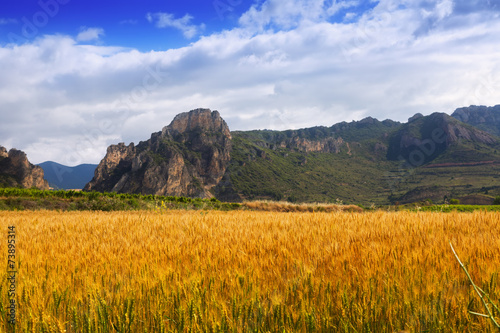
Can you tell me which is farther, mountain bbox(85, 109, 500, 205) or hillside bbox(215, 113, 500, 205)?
mountain bbox(85, 109, 500, 205)

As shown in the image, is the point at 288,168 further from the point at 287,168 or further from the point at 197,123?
the point at 197,123

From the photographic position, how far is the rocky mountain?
87188 mm

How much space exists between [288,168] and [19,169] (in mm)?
115977

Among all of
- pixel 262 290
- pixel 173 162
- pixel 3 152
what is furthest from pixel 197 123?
pixel 262 290

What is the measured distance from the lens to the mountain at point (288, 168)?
12494cm

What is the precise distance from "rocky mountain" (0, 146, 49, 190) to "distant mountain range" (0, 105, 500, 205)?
44633 mm

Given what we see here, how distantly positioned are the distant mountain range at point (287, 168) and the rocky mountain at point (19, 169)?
4463cm

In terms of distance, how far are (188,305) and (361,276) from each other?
59.9 inches

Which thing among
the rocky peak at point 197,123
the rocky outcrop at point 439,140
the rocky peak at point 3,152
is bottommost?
the rocky peak at point 3,152

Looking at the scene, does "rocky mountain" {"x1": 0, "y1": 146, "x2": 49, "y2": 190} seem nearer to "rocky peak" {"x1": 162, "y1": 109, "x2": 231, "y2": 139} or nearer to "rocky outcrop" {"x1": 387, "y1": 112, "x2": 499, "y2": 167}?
"rocky peak" {"x1": 162, "y1": 109, "x2": 231, "y2": 139}

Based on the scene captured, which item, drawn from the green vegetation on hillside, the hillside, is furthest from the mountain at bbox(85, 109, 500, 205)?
the green vegetation on hillside

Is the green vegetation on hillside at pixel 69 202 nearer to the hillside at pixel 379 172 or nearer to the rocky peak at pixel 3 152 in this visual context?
the rocky peak at pixel 3 152

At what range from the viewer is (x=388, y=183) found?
143 metres

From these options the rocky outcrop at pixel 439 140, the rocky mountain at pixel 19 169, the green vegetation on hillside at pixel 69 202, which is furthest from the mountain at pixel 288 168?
the green vegetation on hillside at pixel 69 202
